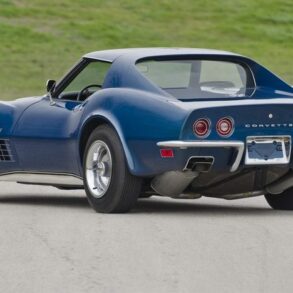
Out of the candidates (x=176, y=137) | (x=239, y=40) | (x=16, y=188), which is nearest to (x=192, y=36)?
(x=239, y=40)

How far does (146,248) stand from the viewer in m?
9.86

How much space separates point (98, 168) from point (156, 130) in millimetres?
766

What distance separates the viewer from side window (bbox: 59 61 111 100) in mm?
12953

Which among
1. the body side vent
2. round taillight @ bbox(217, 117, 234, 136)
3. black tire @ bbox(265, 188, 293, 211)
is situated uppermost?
round taillight @ bbox(217, 117, 234, 136)

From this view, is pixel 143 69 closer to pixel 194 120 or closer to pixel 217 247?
pixel 194 120

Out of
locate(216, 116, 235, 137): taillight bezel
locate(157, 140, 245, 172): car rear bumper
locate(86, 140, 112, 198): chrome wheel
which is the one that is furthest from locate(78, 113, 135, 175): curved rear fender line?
locate(216, 116, 235, 137): taillight bezel

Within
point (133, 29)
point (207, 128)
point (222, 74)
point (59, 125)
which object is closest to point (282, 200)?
point (222, 74)

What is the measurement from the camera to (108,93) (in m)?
12.2

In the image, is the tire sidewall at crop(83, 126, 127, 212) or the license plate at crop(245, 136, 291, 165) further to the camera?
the tire sidewall at crop(83, 126, 127, 212)

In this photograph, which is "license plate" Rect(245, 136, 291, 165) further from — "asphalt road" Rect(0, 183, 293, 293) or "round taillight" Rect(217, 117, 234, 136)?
"asphalt road" Rect(0, 183, 293, 293)

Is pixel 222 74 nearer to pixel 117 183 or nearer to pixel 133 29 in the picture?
pixel 117 183

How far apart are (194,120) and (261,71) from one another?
5.16 feet

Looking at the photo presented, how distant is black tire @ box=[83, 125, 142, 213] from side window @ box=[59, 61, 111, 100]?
2.81 ft

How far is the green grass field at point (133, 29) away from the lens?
47.6 metres
